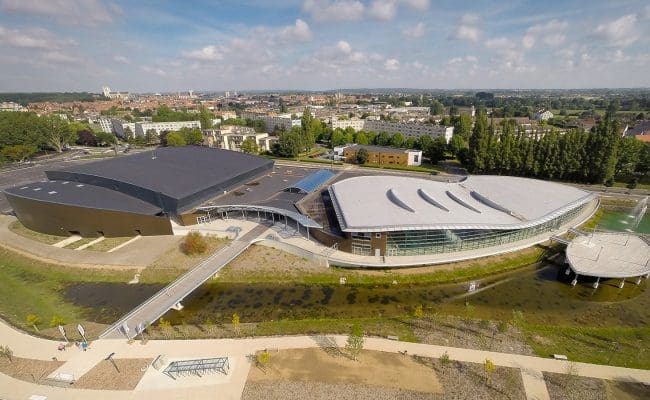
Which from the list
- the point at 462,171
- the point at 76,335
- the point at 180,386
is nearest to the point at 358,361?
the point at 180,386

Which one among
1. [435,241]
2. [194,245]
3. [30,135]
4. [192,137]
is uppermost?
[30,135]

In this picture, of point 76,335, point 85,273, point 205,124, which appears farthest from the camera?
point 205,124

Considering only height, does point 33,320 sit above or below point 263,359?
below

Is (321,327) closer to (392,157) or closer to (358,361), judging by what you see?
(358,361)

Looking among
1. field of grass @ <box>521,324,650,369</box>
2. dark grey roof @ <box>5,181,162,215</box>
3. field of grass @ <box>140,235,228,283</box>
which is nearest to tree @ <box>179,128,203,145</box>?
dark grey roof @ <box>5,181,162,215</box>

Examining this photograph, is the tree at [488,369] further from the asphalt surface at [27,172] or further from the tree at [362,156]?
the asphalt surface at [27,172]

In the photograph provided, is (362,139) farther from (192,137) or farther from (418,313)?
(418,313)

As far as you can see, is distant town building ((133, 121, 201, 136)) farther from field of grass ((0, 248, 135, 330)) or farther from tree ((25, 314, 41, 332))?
tree ((25, 314, 41, 332))

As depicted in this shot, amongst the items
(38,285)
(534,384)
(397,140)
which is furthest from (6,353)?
(397,140)
